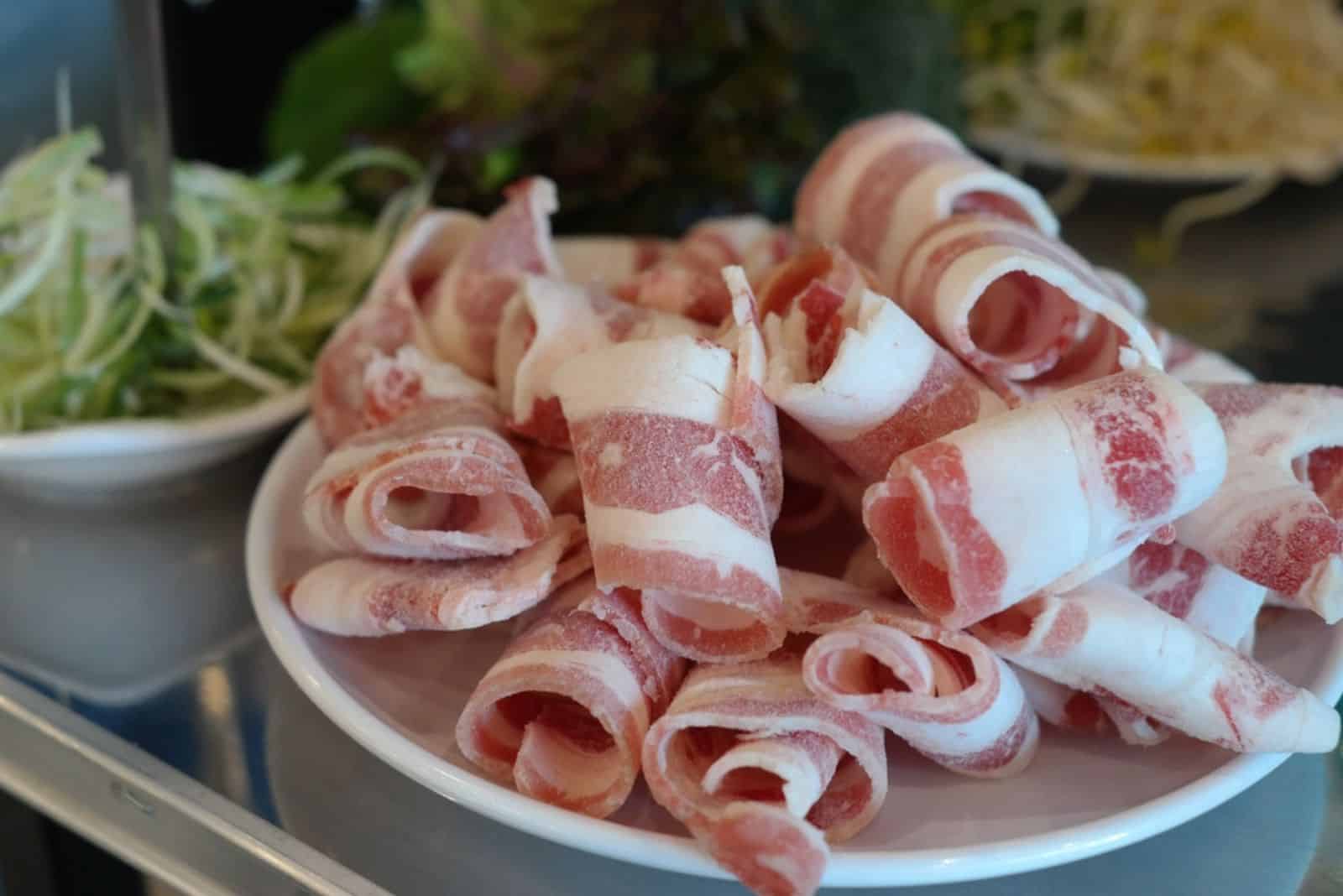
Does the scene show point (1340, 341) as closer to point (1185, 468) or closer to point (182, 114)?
point (1185, 468)

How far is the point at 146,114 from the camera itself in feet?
3.28

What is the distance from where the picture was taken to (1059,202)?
1.71 metres

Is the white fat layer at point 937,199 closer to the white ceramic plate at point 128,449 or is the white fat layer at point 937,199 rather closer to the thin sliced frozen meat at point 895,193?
the thin sliced frozen meat at point 895,193

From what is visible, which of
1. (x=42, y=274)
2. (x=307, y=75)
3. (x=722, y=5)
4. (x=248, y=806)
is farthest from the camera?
(x=307, y=75)

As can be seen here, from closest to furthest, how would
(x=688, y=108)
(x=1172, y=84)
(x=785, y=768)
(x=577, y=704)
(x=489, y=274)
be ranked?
(x=785, y=768), (x=577, y=704), (x=489, y=274), (x=688, y=108), (x=1172, y=84)

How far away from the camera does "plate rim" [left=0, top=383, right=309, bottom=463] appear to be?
0.94 meters

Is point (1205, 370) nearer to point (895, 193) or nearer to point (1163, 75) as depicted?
point (895, 193)

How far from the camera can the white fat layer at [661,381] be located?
697 mm

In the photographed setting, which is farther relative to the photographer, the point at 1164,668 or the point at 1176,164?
the point at 1176,164

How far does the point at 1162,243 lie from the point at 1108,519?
3.68ft

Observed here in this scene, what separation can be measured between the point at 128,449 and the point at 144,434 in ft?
0.06

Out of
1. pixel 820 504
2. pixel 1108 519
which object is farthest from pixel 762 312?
pixel 1108 519

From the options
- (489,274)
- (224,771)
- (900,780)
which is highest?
(489,274)

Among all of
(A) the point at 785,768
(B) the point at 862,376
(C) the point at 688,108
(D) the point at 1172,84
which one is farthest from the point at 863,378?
(D) the point at 1172,84
